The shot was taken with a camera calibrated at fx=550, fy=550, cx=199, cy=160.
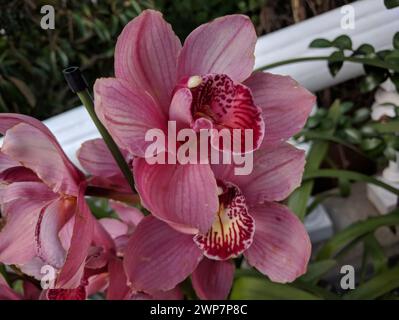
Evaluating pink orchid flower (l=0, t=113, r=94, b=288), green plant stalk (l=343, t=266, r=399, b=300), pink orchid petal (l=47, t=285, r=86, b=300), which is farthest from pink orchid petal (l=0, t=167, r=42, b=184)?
green plant stalk (l=343, t=266, r=399, b=300)

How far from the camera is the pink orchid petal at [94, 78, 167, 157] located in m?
0.35

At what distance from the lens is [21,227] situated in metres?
0.44

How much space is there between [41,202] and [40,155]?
2.3 inches

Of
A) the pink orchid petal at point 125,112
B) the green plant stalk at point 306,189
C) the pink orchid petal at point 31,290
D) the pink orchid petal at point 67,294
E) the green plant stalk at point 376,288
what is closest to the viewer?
the pink orchid petal at point 125,112

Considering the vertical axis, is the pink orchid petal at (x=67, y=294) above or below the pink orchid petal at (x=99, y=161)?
below

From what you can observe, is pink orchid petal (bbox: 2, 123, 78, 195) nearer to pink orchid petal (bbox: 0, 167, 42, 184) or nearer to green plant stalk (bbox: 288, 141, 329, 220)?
pink orchid petal (bbox: 0, 167, 42, 184)

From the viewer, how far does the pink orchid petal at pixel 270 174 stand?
431 millimetres

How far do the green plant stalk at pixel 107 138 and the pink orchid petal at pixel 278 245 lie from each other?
0.36 ft

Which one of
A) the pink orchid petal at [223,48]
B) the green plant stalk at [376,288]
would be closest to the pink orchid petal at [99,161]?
the pink orchid petal at [223,48]

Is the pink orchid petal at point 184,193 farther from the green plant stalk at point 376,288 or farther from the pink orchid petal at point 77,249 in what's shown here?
the green plant stalk at point 376,288

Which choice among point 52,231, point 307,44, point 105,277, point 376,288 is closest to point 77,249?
point 52,231

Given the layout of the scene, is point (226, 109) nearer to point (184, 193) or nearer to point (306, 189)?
point (184, 193)

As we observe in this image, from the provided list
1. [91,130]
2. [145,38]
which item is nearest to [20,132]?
[145,38]
